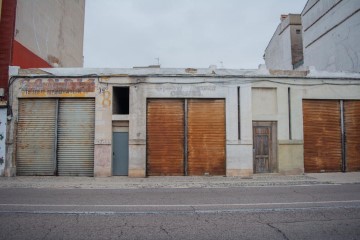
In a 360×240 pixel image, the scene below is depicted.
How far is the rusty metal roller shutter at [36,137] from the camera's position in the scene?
14.0 m

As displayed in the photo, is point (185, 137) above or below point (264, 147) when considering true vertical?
above

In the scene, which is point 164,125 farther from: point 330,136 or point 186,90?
point 330,136

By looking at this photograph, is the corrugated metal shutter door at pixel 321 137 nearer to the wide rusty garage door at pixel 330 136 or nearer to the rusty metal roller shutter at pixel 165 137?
the wide rusty garage door at pixel 330 136

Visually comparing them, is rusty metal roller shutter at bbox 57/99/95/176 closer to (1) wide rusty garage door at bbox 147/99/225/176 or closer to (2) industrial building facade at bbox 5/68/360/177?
(2) industrial building facade at bbox 5/68/360/177

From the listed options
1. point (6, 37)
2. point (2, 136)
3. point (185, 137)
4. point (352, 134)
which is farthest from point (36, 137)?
point (352, 134)

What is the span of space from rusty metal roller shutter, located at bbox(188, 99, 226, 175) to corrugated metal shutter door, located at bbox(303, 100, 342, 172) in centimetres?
469

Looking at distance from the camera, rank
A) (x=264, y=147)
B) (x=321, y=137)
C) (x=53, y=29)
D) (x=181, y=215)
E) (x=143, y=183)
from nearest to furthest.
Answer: (x=181, y=215) → (x=143, y=183) → (x=264, y=147) → (x=321, y=137) → (x=53, y=29)

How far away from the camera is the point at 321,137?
14867 mm

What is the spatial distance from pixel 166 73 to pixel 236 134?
494 centimetres

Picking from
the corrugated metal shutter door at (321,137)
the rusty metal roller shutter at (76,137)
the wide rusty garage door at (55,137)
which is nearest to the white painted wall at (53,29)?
the wide rusty garage door at (55,137)

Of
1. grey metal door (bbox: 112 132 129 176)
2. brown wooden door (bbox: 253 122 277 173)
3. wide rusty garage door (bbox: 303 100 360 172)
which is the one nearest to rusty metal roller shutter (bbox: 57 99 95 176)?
grey metal door (bbox: 112 132 129 176)

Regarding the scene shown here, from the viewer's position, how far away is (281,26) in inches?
1115

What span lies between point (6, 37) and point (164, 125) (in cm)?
932

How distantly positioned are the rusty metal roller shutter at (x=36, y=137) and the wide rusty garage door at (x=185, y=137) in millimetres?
5079
